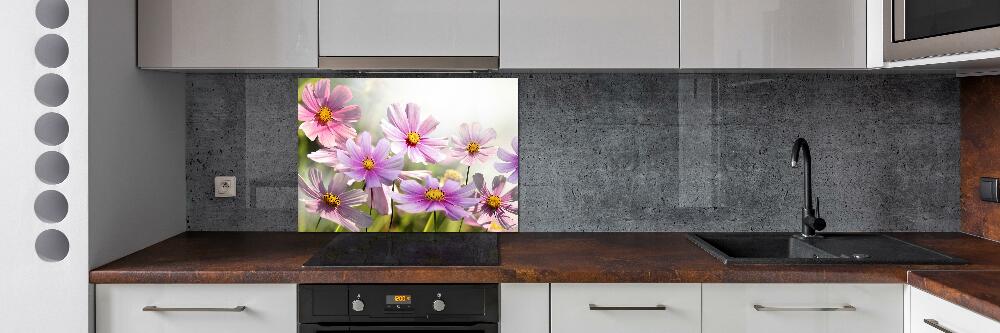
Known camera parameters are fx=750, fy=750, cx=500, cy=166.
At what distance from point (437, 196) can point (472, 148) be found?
0.20 metres

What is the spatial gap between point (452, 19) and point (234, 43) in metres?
0.64

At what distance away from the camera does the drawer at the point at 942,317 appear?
5.16 feet

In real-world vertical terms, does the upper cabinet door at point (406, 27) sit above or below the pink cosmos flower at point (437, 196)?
above

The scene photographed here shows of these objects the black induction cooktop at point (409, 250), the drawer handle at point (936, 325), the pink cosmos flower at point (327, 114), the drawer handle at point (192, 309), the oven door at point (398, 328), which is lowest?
the oven door at point (398, 328)

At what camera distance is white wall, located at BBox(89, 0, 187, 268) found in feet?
6.43

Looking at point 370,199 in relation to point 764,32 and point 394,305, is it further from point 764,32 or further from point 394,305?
point 764,32

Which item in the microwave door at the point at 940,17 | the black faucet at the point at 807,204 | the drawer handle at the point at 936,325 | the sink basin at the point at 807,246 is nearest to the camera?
the drawer handle at the point at 936,325

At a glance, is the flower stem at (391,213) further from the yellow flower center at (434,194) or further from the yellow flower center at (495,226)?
the yellow flower center at (495,226)

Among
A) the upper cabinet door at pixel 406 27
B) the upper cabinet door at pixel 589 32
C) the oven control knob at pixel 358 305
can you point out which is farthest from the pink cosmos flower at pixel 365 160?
the oven control knob at pixel 358 305

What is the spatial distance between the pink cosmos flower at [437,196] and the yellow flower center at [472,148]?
4.6 inches

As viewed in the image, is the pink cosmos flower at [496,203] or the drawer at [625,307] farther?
the pink cosmos flower at [496,203]

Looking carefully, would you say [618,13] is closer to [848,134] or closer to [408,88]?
[408,88]

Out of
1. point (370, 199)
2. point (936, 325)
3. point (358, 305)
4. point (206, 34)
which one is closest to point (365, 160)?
point (370, 199)
